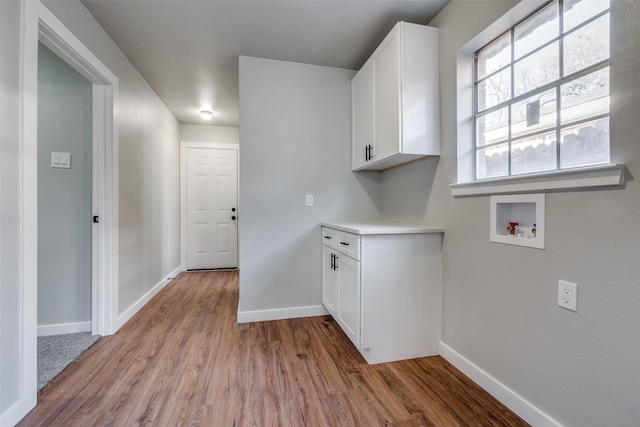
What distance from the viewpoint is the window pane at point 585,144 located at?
43.0 inches

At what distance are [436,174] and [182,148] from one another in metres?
4.02

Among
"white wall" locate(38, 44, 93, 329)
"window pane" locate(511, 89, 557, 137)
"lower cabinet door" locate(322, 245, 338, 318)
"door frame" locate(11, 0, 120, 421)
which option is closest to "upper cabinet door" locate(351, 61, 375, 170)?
"lower cabinet door" locate(322, 245, 338, 318)

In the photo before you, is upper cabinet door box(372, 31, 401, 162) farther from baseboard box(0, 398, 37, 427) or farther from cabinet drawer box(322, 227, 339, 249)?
baseboard box(0, 398, 37, 427)

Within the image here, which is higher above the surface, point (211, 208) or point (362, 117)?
point (362, 117)

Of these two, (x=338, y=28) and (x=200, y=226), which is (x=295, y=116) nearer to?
(x=338, y=28)

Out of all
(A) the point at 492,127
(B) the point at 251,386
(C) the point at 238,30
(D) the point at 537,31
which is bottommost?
(B) the point at 251,386

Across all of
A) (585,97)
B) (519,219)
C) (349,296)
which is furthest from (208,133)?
(585,97)

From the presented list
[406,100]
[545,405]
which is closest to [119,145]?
[406,100]

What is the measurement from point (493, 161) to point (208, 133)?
426 centimetres

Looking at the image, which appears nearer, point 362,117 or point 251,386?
point 251,386

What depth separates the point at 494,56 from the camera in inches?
64.2

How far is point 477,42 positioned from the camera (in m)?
1.65

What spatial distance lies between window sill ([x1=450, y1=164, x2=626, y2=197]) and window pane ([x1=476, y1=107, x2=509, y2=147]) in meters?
0.31

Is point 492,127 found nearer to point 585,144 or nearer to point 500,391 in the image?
point 585,144
